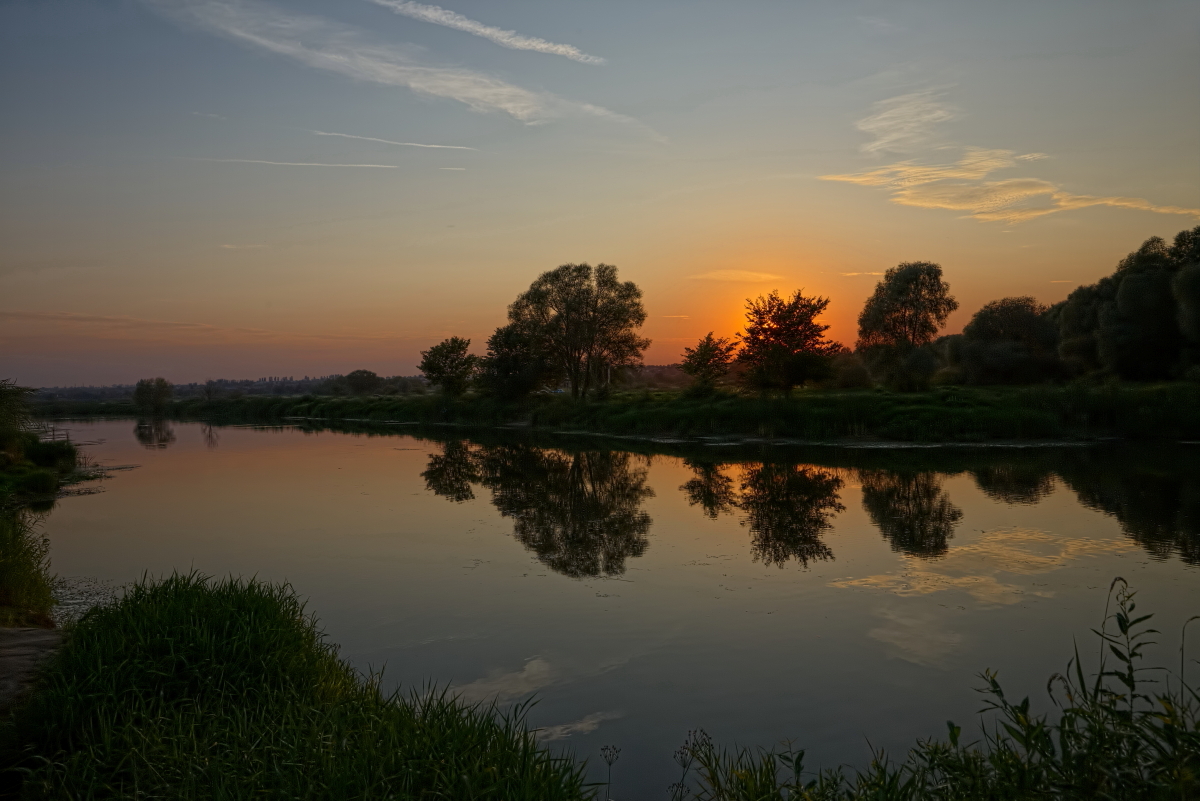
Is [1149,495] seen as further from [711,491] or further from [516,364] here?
[516,364]

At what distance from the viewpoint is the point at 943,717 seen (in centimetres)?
606

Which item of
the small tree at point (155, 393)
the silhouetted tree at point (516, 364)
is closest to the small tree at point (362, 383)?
the small tree at point (155, 393)

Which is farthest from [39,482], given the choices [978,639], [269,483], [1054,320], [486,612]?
[1054,320]

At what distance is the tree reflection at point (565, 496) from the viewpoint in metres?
12.7

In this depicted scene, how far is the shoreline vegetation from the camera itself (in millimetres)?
3596

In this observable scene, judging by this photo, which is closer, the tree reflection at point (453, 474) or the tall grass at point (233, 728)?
the tall grass at point (233, 728)

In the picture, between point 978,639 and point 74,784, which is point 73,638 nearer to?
point 74,784

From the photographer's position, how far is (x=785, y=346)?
116 ft

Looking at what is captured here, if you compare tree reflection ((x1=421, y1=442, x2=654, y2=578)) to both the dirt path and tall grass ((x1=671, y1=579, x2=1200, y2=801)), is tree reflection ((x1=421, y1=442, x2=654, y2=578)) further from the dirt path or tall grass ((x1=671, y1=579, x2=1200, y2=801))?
tall grass ((x1=671, y1=579, x2=1200, y2=801))

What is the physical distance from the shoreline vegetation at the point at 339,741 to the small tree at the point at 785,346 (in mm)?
28820

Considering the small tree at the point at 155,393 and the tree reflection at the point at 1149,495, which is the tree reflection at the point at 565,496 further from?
the small tree at the point at 155,393

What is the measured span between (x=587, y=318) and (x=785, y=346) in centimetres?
1864

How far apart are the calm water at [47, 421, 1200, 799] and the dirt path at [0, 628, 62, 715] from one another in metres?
2.57

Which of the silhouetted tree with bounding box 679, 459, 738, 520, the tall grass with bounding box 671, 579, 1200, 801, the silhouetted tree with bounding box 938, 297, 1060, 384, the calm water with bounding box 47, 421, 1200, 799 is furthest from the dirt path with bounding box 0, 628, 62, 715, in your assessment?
the silhouetted tree with bounding box 938, 297, 1060, 384
